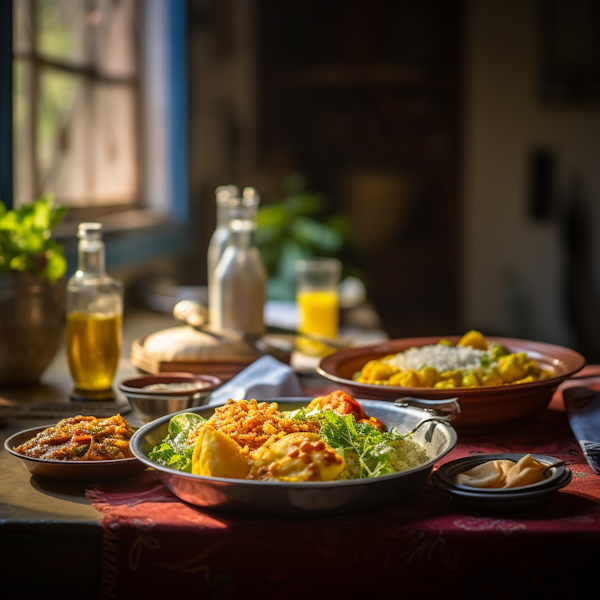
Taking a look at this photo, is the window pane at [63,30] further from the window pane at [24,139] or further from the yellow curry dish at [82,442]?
the yellow curry dish at [82,442]

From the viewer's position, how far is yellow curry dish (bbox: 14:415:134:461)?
0.93 m

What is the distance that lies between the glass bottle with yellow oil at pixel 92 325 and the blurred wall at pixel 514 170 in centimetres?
366

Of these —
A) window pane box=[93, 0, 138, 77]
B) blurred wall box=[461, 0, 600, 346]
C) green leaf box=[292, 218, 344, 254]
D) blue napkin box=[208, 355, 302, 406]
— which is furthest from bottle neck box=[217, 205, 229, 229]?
blurred wall box=[461, 0, 600, 346]

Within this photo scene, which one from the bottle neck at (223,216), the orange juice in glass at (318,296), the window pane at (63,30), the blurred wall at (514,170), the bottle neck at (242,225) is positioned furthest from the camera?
the blurred wall at (514,170)

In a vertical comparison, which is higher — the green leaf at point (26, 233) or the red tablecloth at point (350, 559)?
the green leaf at point (26, 233)

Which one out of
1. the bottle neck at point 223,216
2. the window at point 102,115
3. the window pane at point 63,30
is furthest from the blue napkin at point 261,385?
the window pane at point 63,30

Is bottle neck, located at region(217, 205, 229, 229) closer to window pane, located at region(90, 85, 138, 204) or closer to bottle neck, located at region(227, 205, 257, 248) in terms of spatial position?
bottle neck, located at region(227, 205, 257, 248)

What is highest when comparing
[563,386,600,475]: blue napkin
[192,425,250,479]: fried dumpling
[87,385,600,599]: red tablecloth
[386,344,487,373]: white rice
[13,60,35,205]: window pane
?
[13,60,35,205]: window pane

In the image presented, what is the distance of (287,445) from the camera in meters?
0.81

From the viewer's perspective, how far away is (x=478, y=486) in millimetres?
840

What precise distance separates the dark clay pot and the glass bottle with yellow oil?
0.40ft

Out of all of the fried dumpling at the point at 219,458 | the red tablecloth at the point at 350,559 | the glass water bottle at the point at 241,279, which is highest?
the glass water bottle at the point at 241,279

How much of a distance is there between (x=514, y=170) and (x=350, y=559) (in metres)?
4.28

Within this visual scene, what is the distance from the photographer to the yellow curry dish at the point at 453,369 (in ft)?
3.82
